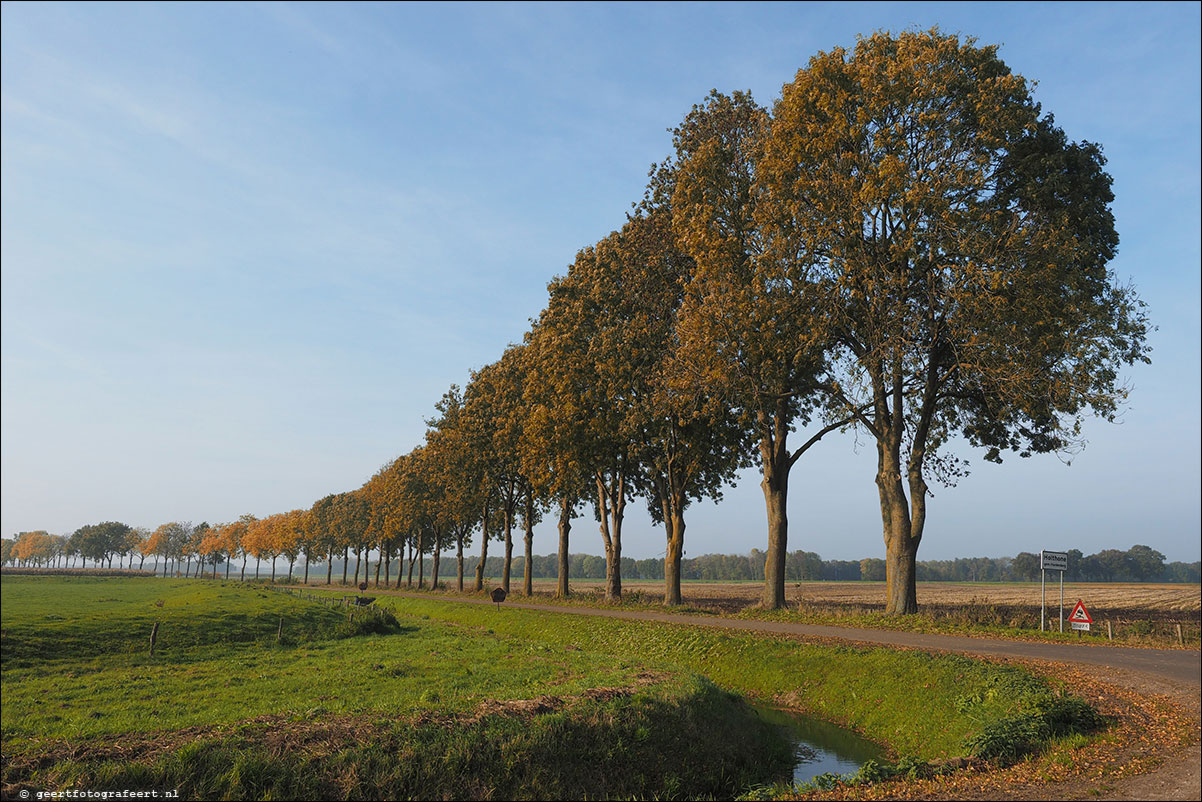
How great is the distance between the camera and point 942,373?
30547 mm

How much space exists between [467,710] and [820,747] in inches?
380

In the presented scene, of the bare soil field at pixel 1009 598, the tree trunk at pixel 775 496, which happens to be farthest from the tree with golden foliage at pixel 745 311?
the bare soil field at pixel 1009 598

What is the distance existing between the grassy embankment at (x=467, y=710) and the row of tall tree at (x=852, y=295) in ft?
32.2

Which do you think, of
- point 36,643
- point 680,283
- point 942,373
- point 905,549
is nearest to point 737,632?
point 905,549

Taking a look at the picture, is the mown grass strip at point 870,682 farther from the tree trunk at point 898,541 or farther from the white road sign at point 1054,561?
the white road sign at point 1054,561

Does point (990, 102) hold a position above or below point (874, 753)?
above

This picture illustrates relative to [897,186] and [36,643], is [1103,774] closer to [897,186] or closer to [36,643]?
[897,186]

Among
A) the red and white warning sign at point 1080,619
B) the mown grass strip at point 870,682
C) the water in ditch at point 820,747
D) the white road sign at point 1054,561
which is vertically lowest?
the water in ditch at point 820,747

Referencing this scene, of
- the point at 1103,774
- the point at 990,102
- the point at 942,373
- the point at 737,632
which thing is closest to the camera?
the point at 1103,774

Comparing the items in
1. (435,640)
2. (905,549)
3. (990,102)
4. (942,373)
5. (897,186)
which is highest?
(990,102)

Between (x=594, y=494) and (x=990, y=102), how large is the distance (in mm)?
33616

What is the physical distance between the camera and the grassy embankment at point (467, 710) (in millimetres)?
12992

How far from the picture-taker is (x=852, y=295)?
29328 mm

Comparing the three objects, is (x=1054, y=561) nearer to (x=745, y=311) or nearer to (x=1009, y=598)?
(x=745, y=311)
